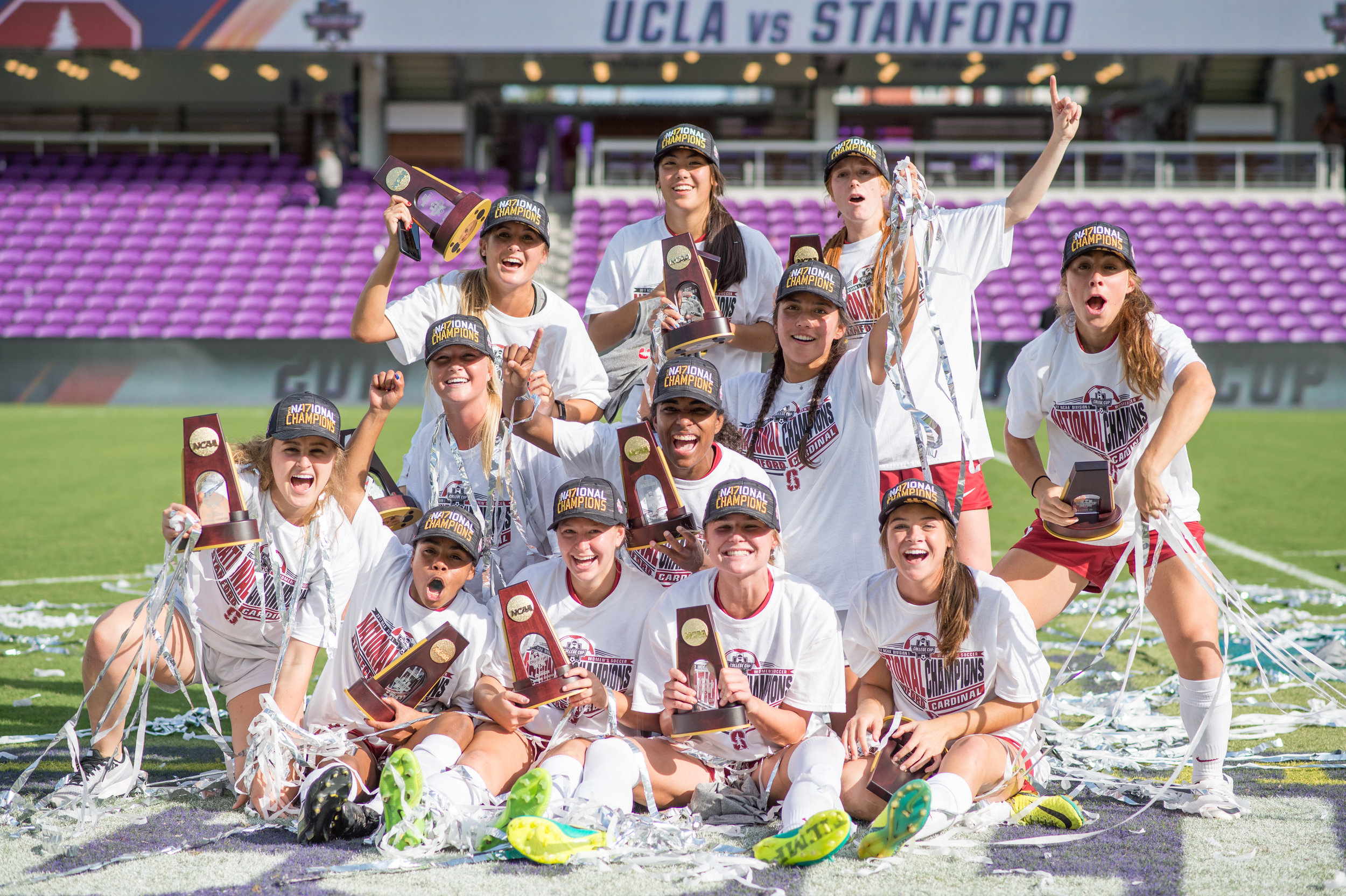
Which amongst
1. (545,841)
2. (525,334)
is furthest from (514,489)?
(545,841)

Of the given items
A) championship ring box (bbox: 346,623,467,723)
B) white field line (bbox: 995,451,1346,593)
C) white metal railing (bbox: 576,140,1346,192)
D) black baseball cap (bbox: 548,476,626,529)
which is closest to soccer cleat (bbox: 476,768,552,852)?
championship ring box (bbox: 346,623,467,723)

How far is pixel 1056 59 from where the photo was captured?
23516 mm

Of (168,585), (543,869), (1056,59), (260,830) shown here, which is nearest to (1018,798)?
(543,869)

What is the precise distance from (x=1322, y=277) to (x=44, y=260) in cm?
2070

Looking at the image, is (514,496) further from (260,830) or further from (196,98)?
(196,98)

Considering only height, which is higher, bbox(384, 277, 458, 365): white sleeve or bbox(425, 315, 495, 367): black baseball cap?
bbox(384, 277, 458, 365): white sleeve

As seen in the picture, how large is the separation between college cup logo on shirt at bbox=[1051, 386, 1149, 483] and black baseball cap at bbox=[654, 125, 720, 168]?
1555mm

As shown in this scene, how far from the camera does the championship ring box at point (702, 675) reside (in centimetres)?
323

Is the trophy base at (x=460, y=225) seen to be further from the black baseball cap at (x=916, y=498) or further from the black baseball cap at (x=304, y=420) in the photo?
the black baseball cap at (x=916, y=498)

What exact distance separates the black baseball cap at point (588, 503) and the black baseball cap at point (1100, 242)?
1.52 meters

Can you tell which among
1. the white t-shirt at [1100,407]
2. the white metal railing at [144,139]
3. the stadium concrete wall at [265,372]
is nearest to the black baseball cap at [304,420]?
the white t-shirt at [1100,407]

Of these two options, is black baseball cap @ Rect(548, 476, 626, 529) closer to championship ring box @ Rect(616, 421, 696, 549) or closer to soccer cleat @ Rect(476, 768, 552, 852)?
championship ring box @ Rect(616, 421, 696, 549)

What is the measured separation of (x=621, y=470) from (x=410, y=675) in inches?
34.9

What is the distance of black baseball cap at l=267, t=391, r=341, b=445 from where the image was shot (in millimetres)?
3605
